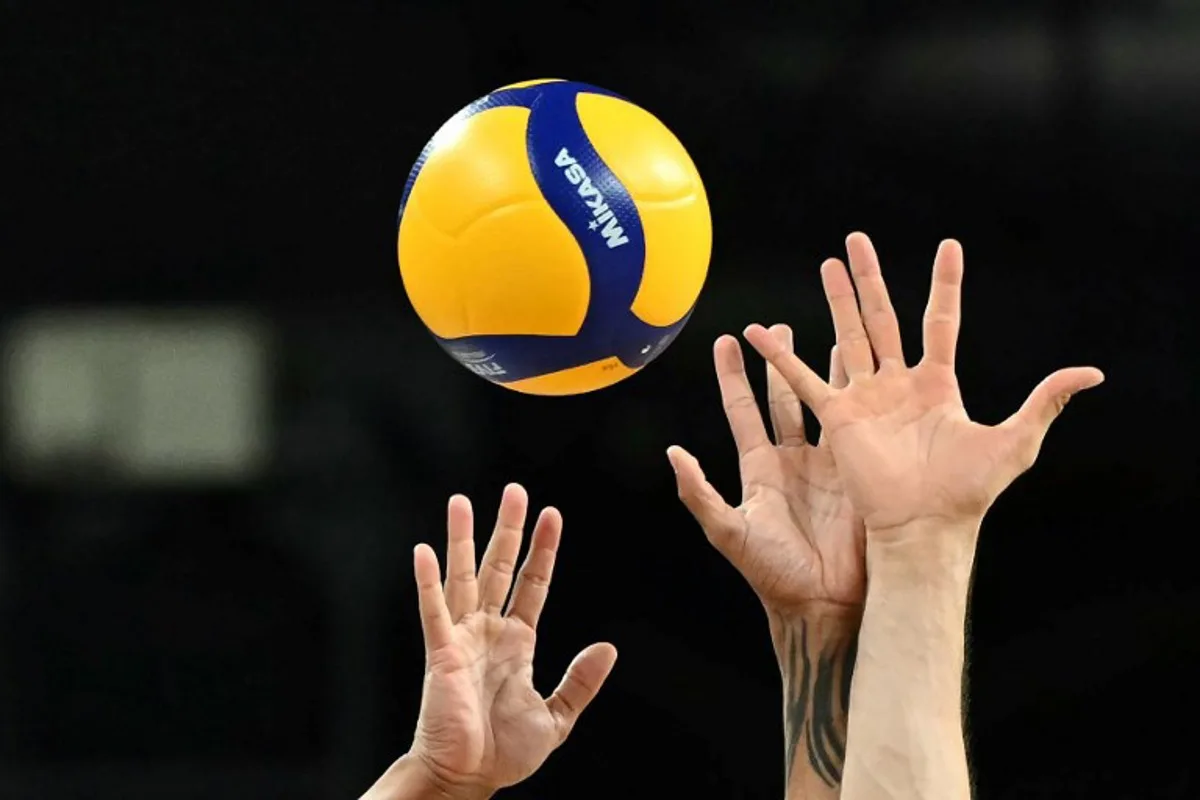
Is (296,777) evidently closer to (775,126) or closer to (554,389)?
(775,126)

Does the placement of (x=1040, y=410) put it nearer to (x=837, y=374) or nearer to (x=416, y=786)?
(x=837, y=374)

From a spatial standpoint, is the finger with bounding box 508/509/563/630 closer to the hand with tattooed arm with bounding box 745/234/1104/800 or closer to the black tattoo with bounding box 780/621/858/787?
the black tattoo with bounding box 780/621/858/787

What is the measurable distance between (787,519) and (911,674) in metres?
0.31

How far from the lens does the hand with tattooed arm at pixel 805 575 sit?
6.71ft

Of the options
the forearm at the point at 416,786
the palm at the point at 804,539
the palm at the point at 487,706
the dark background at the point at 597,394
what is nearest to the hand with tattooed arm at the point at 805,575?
the palm at the point at 804,539

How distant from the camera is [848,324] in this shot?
2.03 m

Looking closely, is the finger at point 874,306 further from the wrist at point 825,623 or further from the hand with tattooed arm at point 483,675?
the hand with tattooed arm at point 483,675

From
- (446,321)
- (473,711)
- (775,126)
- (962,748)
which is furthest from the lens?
(775,126)

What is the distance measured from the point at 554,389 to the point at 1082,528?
3240 millimetres

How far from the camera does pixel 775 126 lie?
5.30 metres

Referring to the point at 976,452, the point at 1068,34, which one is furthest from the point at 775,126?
the point at 976,452

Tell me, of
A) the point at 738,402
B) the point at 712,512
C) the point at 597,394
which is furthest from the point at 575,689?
the point at 597,394

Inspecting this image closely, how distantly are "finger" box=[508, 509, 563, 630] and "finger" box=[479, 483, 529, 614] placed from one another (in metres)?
0.02

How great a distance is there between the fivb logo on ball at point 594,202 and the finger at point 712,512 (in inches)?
12.3
